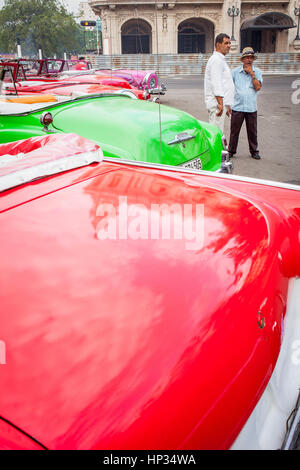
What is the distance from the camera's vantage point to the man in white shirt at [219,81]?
569 centimetres

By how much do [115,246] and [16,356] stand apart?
0.49 m

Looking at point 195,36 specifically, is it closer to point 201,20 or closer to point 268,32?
point 201,20

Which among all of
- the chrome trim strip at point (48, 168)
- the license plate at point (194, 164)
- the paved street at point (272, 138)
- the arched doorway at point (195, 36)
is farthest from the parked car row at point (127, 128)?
the arched doorway at point (195, 36)

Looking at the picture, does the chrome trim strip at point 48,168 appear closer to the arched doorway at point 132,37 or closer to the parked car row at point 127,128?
the parked car row at point 127,128

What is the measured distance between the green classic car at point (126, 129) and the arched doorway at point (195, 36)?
43610 millimetres

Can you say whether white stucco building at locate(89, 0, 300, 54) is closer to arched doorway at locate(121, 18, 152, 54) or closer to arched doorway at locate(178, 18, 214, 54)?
arched doorway at locate(121, 18, 152, 54)

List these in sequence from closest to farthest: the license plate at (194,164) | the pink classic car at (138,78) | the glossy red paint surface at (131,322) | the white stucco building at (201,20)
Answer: the glossy red paint surface at (131,322), the license plate at (194,164), the pink classic car at (138,78), the white stucco building at (201,20)

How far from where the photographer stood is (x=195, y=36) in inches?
1738

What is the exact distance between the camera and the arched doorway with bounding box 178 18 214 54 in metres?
43.0

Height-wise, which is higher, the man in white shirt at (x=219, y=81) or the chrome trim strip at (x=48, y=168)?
the man in white shirt at (x=219, y=81)

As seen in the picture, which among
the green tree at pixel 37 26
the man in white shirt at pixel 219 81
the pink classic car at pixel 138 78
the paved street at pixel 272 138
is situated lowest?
the paved street at pixel 272 138

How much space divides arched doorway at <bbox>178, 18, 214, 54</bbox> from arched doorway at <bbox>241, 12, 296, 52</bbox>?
3.73m

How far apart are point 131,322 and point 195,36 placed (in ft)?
161

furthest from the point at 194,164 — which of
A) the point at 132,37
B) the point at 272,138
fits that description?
the point at 132,37
